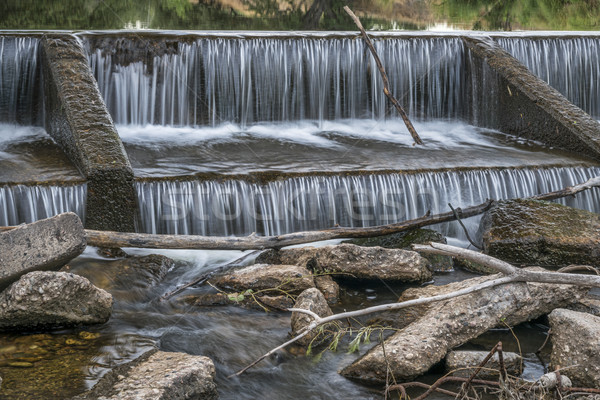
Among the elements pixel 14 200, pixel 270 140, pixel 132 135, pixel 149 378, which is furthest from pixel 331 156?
pixel 149 378

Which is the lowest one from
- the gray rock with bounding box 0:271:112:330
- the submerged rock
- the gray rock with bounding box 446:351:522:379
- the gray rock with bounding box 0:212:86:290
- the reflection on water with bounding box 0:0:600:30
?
the gray rock with bounding box 446:351:522:379

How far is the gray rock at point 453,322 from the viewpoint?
14.8 feet

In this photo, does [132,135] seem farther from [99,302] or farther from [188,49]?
[99,302]

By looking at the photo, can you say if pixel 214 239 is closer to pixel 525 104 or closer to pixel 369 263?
pixel 369 263

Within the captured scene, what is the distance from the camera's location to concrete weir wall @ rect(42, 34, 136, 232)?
7.13 m

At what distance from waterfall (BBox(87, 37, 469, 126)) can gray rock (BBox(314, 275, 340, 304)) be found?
5081 mm

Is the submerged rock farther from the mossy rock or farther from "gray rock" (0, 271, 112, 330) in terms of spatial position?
the mossy rock

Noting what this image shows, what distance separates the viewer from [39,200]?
709 cm

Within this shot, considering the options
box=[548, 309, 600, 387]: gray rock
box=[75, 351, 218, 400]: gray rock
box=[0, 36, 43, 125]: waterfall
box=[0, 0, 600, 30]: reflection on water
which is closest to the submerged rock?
box=[75, 351, 218, 400]: gray rock

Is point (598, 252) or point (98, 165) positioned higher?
point (98, 165)

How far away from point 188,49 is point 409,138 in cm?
349

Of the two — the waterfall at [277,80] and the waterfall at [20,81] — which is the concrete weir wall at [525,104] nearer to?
the waterfall at [277,80]

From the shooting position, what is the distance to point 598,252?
6.96m

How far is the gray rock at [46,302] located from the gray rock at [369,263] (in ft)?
6.80
